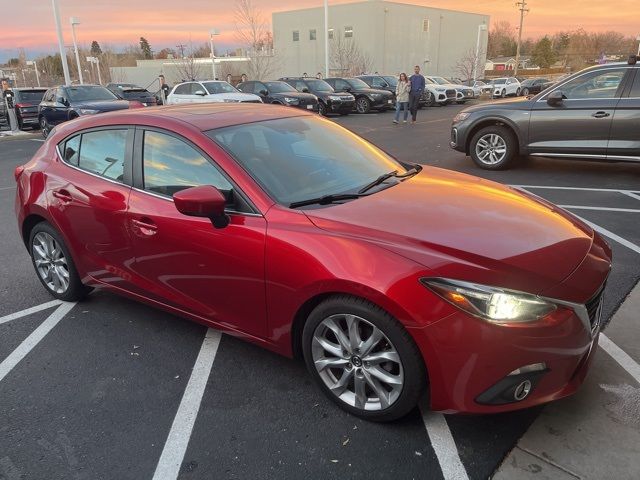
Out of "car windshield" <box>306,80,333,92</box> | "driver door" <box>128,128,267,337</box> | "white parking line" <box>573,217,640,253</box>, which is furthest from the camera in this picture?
"car windshield" <box>306,80,333,92</box>

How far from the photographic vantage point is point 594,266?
2.65m

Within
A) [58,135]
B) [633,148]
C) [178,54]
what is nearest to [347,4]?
[178,54]

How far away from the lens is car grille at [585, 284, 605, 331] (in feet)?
8.25

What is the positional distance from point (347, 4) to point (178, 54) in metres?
25.0

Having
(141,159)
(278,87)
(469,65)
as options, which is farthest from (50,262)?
(469,65)

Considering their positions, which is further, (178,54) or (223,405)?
(178,54)

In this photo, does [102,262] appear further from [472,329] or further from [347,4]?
[347,4]

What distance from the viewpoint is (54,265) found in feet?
14.1

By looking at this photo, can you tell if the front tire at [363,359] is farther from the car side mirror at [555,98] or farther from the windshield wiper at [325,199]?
the car side mirror at [555,98]

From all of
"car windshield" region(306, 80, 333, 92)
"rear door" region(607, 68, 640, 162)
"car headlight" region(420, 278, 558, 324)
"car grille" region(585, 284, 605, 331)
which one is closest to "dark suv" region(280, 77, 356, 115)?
"car windshield" region(306, 80, 333, 92)

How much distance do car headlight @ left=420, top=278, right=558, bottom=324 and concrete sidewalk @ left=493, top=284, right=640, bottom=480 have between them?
27.8 inches

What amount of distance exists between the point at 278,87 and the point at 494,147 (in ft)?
43.9

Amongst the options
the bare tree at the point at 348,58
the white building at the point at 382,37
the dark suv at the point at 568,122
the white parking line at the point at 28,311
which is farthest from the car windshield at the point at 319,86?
the white building at the point at 382,37

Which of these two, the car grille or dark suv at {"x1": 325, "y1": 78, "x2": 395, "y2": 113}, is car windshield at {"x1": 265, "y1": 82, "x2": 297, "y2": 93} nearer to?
dark suv at {"x1": 325, "y1": 78, "x2": 395, "y2": 113}
